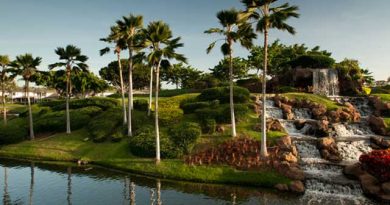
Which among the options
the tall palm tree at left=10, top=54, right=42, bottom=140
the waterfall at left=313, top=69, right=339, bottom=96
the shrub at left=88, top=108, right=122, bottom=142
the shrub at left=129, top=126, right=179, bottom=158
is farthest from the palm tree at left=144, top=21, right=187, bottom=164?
the waterfall at left=313, top=69, right=339, bottom=96

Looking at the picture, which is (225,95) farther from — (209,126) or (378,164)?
(378,164)

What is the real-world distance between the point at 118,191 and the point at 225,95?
29694 mm

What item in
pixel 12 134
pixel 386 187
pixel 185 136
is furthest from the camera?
pixel 12 134

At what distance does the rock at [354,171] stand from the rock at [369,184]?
110 centimetres

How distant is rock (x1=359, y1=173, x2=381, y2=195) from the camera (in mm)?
31594

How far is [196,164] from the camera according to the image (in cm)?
3947

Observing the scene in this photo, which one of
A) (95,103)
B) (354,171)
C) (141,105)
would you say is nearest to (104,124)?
(141,105)

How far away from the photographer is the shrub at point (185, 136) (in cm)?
4353

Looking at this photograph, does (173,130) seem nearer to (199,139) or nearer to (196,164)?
(199,139)

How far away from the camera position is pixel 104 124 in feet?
175

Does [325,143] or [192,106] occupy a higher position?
[192,106]

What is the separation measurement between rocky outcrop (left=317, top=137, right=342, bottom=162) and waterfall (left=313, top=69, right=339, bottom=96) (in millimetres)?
35199

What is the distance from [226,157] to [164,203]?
12.4 metres

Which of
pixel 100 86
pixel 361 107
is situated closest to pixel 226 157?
pixel 361 107
